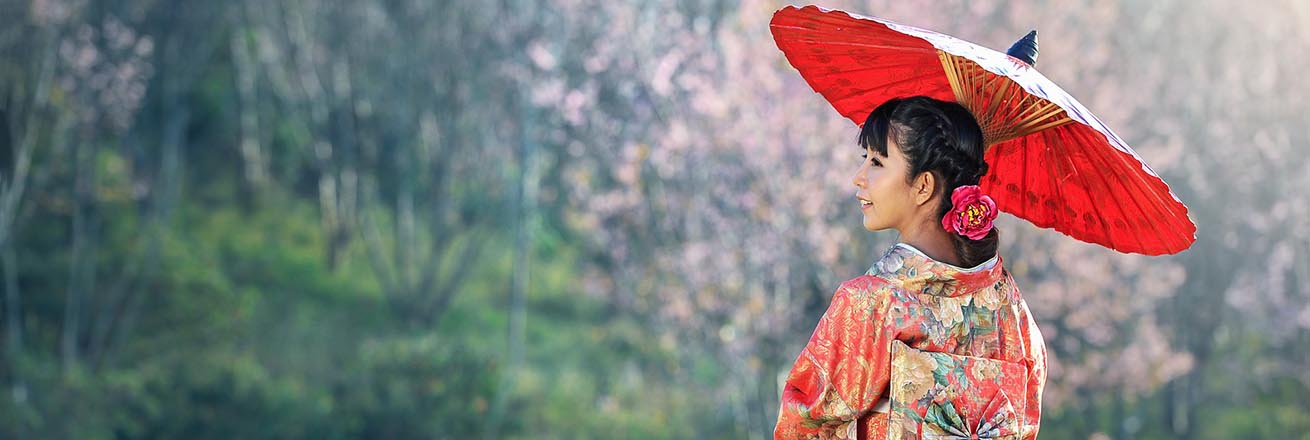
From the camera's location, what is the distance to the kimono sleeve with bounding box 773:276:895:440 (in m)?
1.71

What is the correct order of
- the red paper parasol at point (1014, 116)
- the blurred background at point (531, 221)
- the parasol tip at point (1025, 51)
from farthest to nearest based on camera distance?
1. the blurred background at point (531, 221)
2. the parasol tip at point (1025, 51)
3. the red paper parasol at point (1014, 116)

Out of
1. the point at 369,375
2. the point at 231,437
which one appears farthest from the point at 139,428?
the point at 369,375

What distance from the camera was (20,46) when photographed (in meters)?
8.66

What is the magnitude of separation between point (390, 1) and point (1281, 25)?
6.01 meters

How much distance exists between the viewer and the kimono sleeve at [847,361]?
171 cm

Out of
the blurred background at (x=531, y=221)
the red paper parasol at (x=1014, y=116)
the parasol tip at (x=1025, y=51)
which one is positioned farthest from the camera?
the blurred background at (x=531, y=221)

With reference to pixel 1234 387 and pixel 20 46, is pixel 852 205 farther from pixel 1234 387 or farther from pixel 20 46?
pixel 20 46

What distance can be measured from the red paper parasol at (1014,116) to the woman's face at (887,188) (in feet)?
0.44

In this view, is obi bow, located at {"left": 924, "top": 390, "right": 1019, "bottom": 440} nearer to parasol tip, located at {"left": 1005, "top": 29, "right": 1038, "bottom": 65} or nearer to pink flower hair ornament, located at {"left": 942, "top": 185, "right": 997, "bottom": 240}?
pink flower hair ornament, located at {"left": 942, "top": 185, "right": 997, "bottom": 240}

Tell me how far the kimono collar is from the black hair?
0.9 inches

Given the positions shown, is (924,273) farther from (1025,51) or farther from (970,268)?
(1025,51)

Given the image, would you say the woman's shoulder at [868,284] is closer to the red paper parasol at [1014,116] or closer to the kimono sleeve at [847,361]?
the kimono sleeve at [847,361]

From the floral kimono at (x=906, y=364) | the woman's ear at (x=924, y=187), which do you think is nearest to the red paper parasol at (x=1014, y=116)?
the woman's ear at (x=924, y=187)

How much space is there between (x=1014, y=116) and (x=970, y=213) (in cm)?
18
